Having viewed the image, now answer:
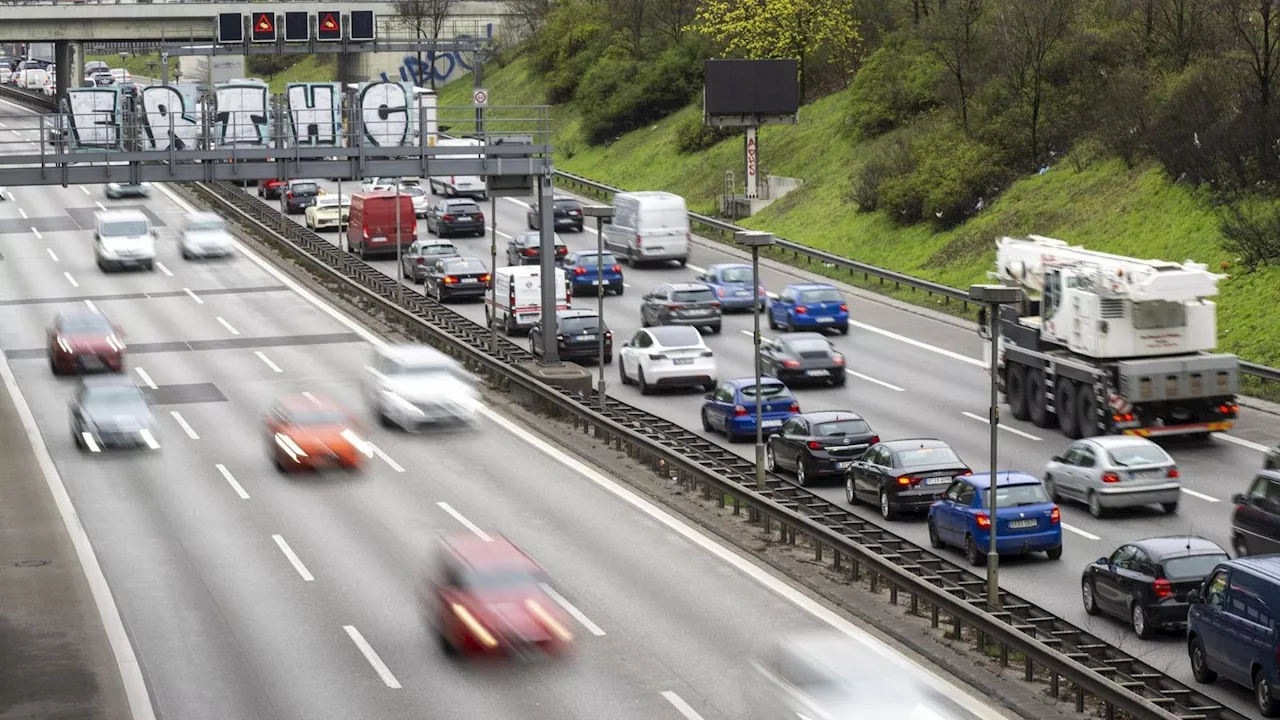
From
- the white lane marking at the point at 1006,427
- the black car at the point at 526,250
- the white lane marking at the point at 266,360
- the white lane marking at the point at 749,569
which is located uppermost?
the black car at the point at 526,250

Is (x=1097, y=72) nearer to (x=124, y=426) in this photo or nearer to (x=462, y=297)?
(x=462, y=297)

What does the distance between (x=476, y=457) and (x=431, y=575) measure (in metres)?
10.1

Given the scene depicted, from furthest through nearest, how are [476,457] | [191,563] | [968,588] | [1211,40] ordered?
[1211,40] → [476,457] → [191,563] → [968,588]

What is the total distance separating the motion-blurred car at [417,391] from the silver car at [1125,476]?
1543 cm

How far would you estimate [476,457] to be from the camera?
4003 cm

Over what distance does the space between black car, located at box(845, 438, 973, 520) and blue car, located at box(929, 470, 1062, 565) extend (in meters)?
2.50

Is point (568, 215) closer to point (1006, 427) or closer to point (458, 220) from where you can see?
point (458, 220)

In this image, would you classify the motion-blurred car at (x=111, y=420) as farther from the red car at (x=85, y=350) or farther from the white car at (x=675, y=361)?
the white car at (x=675, y=361)

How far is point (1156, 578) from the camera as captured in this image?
26203 millimetres

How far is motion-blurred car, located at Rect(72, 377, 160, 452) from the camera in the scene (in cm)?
4116

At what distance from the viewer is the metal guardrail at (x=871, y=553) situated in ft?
75.8

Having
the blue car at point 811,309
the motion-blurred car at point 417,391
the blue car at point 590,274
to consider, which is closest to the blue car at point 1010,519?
the motion-blurred car at point 417,391

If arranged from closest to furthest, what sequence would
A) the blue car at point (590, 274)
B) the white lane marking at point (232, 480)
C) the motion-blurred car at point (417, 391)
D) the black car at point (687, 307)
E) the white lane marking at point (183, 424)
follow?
the white lane marking at point (232, 480), the white lane marking at point (183, 424), the motion-blurred car at point (417, 391), the black car at point (687, 307), the blue car at point (590, 274)

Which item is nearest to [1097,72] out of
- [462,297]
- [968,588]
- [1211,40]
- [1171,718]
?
[1211,40]
